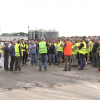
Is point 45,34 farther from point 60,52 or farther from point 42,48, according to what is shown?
point 42,48

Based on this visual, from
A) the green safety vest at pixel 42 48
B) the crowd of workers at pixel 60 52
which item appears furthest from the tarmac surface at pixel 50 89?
the green safety vest at pixel 42 48

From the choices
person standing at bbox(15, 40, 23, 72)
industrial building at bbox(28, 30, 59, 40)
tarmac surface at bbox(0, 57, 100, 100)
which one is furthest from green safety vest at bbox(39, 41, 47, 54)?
industrial building at bbox(28, 30, 59, 40)

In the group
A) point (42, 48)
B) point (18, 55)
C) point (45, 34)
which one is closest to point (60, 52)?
point (42, 48)

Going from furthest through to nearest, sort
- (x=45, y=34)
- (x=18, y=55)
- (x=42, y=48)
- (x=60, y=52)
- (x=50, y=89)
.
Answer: (x=45, y=34) → (x=60, y=52) → (x=42, y=48) → (x=18, y=55) → (x=50, y=89)

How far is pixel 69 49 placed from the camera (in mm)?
11930

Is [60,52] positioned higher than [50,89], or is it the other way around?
[60,52]

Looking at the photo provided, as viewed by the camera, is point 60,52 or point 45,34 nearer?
point 60,52

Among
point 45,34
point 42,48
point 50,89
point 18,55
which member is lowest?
point 50,89

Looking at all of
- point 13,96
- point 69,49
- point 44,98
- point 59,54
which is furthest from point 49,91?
point 59,54

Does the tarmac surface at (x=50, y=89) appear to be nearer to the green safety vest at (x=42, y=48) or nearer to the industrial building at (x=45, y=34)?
the green safety vest at (x=42, y=48)

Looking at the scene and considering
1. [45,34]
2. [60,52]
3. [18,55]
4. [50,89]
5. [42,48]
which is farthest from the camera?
[45,34]

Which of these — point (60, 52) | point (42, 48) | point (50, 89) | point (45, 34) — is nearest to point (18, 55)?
point (42, 48)

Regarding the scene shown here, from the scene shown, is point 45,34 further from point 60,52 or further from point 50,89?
point 50,89

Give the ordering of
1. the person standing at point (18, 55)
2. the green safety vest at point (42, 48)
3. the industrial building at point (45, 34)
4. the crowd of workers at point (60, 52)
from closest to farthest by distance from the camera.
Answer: the person standing at point (18, 55) → the crowd of workers at point (60, 52) → the green safety vest at point (42, 48) → the industrial building at point (45, 34)
